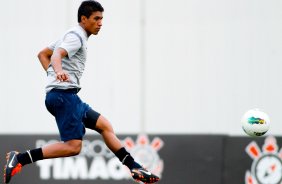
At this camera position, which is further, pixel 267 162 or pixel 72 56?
pixel 267 162

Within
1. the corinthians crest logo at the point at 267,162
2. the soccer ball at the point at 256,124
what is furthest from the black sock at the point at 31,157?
the corinthians crest logo at the point at 267,162

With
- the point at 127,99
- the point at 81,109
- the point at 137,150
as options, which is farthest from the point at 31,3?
the point at 81,109

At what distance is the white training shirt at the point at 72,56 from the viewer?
723cm

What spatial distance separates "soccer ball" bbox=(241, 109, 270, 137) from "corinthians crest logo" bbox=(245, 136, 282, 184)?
9.47 feet

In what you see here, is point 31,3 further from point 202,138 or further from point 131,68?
point 202,138

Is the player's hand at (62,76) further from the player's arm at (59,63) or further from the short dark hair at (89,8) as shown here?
the short dark hair at (89,8)

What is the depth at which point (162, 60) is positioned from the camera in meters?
11.5

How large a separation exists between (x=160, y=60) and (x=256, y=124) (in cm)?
346

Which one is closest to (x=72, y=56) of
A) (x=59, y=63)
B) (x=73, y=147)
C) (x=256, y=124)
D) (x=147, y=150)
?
(x=59, y=63)

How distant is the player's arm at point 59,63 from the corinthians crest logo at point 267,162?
191 inches

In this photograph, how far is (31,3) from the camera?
37.7 feet

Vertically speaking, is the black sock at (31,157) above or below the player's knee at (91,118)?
below

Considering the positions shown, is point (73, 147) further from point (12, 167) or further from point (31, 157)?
point (12, 167)

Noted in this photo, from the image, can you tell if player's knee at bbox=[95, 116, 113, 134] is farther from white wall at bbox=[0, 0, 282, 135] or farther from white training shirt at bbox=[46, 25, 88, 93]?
white wall at bbox=[0, 0, 282, 135]
